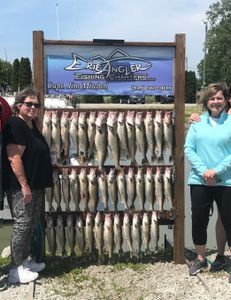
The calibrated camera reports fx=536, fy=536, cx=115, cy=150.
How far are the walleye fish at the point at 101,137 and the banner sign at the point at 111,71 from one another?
30cm

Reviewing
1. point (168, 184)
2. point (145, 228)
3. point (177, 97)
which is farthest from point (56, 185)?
point (177, 97)

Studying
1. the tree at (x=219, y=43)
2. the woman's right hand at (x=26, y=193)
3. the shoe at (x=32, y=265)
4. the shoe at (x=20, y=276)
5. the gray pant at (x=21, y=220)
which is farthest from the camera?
the tree at (x=219, y=43)

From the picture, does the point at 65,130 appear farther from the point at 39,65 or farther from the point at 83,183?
the point at 39,65

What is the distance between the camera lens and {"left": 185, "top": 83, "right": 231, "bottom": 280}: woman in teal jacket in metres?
5.25

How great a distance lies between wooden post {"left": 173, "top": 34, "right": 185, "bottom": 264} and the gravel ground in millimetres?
268

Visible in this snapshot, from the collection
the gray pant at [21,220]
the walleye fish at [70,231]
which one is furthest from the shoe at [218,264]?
the gray pant at [21,220]

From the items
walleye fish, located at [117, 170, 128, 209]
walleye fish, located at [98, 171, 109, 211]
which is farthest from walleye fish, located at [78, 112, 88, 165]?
walleye fish, located at [117, 170, 128, 209]

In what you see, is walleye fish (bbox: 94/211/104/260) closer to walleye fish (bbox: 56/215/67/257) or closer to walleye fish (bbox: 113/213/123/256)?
walleye fish (bbox: 113/213/123/256)

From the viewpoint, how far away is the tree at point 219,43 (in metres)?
63.7

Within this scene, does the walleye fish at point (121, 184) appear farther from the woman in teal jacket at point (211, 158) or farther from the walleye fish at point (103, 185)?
the woman in teal jacket at point (211, 158)

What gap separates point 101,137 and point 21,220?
1223mm

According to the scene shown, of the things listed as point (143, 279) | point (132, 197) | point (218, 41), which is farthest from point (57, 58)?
point (218, 41)

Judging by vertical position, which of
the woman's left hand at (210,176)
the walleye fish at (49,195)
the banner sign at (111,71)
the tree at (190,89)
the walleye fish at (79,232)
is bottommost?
the walleye fish at (79,232)

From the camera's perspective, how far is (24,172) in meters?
5.14
